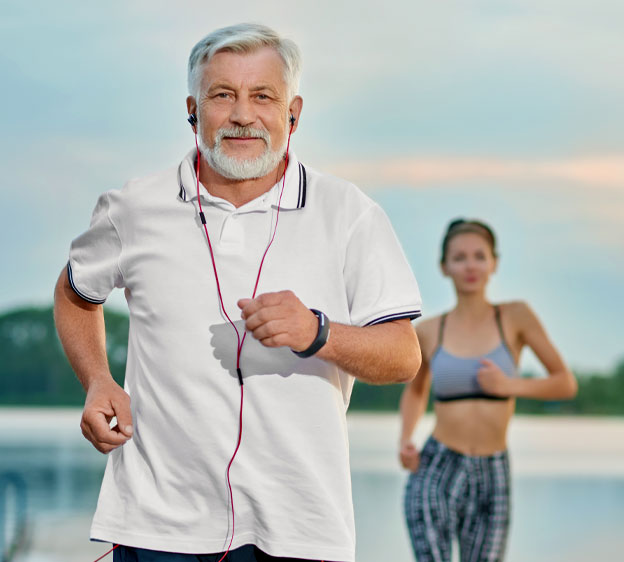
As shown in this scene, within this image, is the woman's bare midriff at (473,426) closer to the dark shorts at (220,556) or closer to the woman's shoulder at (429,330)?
the woman's shoulder at (429,330)

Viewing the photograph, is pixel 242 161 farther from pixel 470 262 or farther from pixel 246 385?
pixel 470 262

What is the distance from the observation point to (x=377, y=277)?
169 cm

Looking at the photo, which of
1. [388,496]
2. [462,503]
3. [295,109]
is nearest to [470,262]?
[462,503]

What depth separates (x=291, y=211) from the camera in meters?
1.75

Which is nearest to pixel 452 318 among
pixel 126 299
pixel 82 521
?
pixel 126 299

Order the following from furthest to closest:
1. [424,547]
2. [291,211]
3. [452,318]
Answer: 1. [452,318]
2. [424,547]
3. [291,211]

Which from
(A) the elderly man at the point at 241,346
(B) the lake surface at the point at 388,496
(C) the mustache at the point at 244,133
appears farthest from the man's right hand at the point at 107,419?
(B) the lake surface at the point at 388,496

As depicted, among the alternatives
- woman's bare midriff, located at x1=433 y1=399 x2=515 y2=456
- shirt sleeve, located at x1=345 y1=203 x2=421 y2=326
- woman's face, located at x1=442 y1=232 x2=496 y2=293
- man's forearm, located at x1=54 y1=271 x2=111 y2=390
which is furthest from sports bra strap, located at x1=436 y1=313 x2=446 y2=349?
shirt sleeve, located at x1=345 y1=203 x2=421 y2=326

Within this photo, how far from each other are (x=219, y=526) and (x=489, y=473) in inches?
91.4

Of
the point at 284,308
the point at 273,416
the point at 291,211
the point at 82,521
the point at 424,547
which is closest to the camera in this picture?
the point at 284,308

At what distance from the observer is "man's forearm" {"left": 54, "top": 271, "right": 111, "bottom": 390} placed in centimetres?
190

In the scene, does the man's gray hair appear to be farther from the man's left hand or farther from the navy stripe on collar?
the man's left hand

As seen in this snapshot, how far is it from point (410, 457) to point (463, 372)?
1.12ft

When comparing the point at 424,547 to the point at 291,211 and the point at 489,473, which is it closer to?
the point at 489,473
